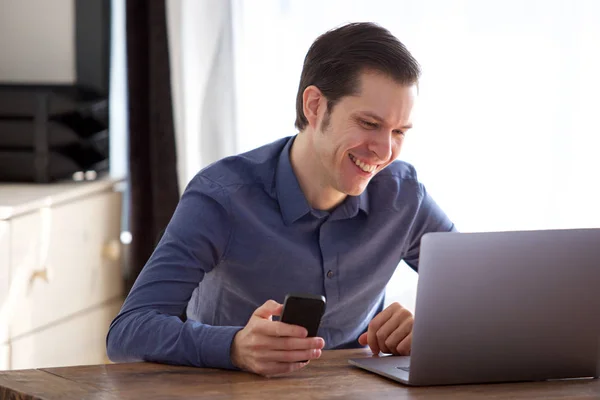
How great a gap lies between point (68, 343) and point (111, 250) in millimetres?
324

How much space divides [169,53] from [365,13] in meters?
0.67

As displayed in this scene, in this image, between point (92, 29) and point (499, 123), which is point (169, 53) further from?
point (499, 123)

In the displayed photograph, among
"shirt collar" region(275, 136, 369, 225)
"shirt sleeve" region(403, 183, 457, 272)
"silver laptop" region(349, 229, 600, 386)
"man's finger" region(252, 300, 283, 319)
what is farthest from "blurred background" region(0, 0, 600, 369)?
"man's finger" region(252, 300, 283, 319)

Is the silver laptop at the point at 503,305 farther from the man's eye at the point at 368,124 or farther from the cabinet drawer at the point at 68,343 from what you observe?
the cabinet drawer at the point at 68,343

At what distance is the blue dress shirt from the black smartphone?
0.94 ft

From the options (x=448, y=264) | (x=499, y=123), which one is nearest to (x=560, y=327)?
(x=448, y=264)

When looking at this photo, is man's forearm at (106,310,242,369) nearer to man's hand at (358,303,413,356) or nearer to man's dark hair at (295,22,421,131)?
man's hand at (358,303,413,356)

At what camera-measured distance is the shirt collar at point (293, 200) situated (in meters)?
1.79

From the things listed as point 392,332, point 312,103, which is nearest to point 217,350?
point 392,332

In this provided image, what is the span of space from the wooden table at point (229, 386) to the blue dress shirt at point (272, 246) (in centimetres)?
17

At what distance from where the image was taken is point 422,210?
194 cm

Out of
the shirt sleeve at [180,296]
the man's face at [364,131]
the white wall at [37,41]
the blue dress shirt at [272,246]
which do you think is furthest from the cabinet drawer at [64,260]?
the man's face at [364,131]

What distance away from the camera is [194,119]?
304cm

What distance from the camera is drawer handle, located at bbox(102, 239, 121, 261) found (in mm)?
3035
